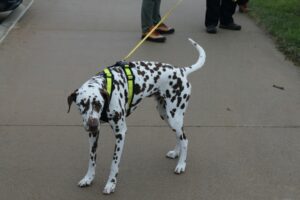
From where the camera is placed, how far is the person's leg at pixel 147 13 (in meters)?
7.95

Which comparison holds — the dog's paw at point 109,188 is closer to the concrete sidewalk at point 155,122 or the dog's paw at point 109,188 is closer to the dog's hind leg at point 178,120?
the concrete sidewalk at point 155,122

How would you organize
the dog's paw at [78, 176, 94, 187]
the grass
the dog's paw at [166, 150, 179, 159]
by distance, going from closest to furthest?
the dog's paw at [78, 176, 94, 187], the dog's paw at [166, 150, 179, 159], the grass

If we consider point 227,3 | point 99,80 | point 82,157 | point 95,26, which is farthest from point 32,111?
point 227,3

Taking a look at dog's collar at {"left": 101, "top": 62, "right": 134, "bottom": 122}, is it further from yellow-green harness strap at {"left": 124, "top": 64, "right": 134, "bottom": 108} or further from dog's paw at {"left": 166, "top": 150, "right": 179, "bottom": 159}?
dog's paw at {"left": 166, "top": 150, "right": 179, "bottom": 159}

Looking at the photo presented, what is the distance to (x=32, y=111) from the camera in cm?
570

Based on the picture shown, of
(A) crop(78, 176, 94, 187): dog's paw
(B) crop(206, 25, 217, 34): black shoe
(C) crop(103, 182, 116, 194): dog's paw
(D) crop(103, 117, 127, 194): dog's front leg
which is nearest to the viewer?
(D) crop(103, 117, 127, 194): dog's front leg

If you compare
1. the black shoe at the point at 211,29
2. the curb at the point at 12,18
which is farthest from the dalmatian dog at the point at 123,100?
the curb at the point at 12,18

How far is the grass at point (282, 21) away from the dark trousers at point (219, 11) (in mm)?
766

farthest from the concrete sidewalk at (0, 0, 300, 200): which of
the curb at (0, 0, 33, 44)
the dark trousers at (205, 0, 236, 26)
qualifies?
the dark trousers at (205, 0, 236, 26)

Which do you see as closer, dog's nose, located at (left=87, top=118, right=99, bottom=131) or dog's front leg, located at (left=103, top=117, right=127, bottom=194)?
dog's nose, located at (left=87, top=118, right=99, bottom=131)

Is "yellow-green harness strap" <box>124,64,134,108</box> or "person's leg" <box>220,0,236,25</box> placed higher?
"yellow-green harness strap" <box>124,64,134,108</box>

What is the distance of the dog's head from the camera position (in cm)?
348

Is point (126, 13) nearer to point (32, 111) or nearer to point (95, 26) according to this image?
point (95, 26)

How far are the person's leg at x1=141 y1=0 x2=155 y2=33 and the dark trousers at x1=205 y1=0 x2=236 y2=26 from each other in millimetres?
1156
